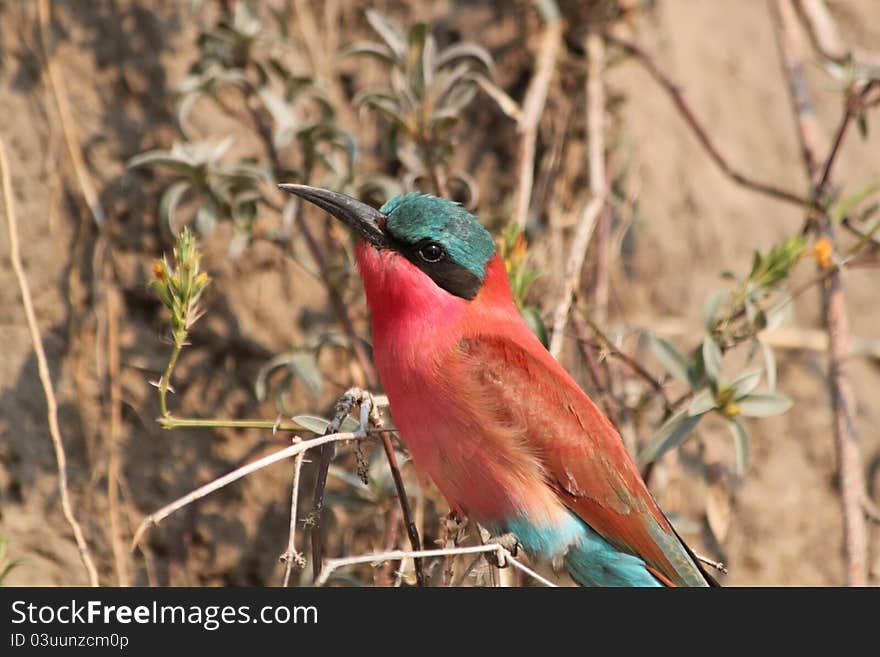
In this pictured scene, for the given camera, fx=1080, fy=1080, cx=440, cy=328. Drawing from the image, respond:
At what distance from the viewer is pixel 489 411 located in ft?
6.91

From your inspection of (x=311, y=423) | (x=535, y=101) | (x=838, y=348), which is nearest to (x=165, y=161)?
(x=311, y=423)

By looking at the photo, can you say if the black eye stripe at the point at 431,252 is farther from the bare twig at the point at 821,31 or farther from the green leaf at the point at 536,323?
the bare twig at the point at 821,31

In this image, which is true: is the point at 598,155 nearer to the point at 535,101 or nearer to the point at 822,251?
the point at 535,101

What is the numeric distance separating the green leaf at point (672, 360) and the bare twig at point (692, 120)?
0.79m

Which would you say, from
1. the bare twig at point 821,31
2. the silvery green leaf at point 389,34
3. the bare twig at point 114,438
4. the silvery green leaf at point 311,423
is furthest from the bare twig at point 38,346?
the bare twig at point 821,31

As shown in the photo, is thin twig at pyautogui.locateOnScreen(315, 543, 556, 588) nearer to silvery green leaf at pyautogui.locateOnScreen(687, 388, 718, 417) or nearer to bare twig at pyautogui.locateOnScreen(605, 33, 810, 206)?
silvery green leaf at pyautogui.locateOnScreen(687, 388, 718, 417)

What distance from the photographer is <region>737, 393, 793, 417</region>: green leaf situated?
238 cm

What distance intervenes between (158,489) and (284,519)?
339 mm

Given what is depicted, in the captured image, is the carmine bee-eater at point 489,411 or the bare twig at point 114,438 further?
the bare twig at point 114,438

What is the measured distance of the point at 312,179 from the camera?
2.92 m

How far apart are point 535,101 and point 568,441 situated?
1322 millimetres

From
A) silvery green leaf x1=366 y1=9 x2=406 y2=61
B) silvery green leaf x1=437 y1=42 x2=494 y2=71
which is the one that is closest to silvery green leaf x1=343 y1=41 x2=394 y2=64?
silvery green leaf x1=366 y1=9 x2=406 y2=61

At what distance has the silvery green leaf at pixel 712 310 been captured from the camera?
8.19 feet

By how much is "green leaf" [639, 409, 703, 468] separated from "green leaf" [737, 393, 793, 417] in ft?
0.34
